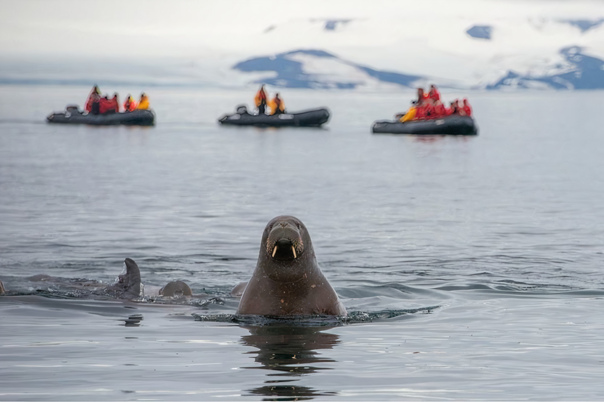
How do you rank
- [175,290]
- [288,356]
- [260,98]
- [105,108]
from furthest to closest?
[105,108]
[260,98]
[175,290]
[288,356]

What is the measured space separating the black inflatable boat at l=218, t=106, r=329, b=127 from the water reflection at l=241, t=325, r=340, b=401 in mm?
47457

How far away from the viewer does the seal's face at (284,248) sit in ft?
32.3

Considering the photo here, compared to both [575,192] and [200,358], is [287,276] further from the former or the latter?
[575,192]

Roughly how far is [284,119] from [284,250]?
156 ft

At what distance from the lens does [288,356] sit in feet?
29.2

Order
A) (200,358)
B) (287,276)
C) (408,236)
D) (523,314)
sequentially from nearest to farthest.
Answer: (200,358)
(287,276)
(523,314)
(408,236)

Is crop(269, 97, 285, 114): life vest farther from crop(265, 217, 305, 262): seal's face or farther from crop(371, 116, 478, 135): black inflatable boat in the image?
→ crop(265, 217, 305, 262): seal's face

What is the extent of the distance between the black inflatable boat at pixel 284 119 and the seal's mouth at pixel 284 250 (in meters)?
47.1

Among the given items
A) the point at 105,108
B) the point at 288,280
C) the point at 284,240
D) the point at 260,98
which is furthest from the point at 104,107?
the point at 284,240

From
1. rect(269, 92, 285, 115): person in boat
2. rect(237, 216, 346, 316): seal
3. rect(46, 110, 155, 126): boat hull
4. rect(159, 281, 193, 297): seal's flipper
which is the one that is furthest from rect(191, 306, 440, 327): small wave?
rect(46, 110, 155, 126): boat hull

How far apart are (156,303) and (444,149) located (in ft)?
114

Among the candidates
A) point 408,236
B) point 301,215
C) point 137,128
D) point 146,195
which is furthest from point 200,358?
point 137,128

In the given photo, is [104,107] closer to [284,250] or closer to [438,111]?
[438,111]

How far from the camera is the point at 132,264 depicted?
12.1 m
